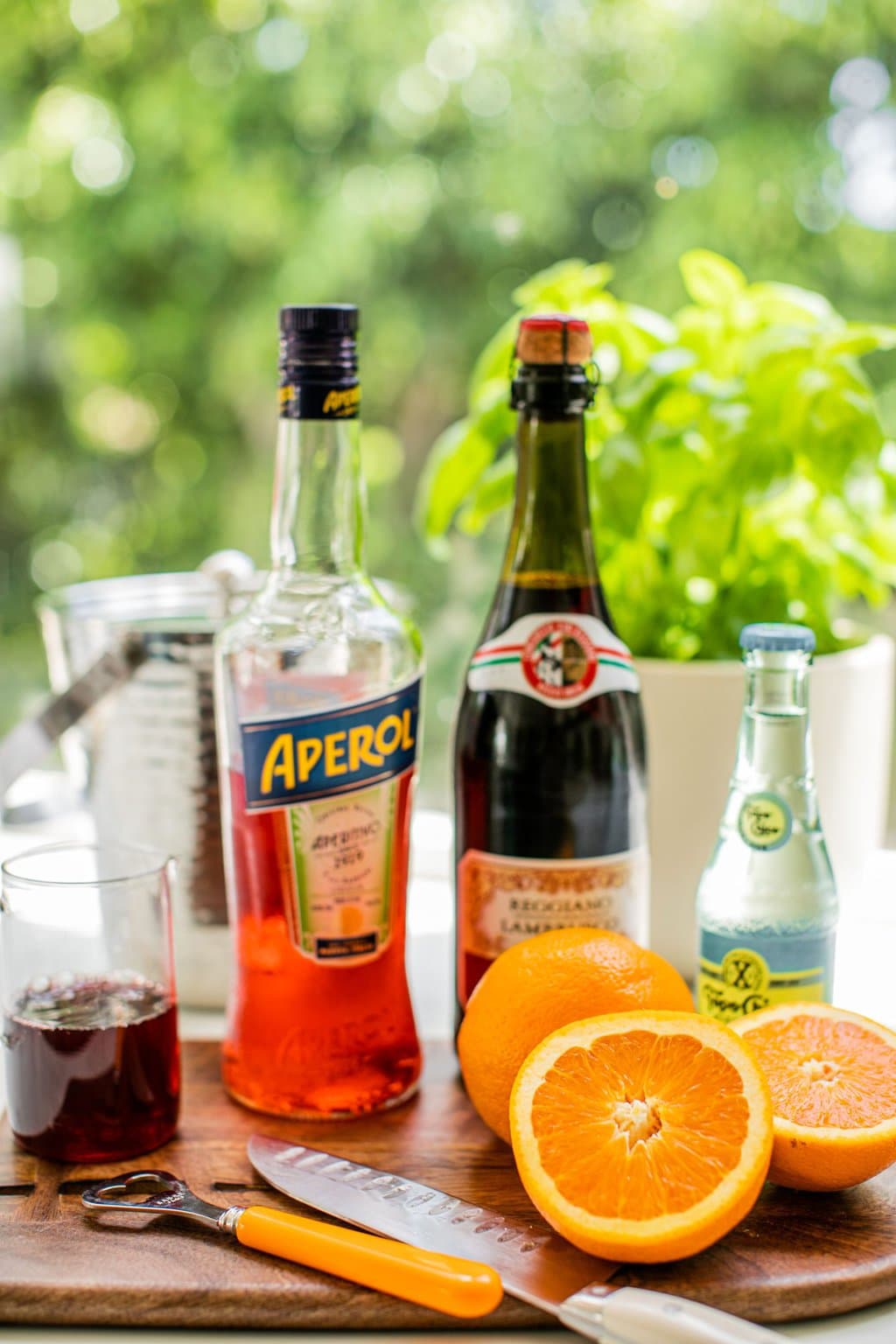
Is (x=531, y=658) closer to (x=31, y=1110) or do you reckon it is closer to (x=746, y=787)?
(x=746, y=787)

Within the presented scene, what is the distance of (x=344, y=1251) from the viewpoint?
0.57 meters

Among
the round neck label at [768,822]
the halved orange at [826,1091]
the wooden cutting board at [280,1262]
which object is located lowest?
the wooden cutting board at [280,1262]

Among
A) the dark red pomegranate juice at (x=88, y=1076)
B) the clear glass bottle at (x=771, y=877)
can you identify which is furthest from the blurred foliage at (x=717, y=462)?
the dark red pomegranate juice at (x=88, y=1076)

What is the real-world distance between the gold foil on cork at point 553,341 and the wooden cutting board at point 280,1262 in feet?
1.32

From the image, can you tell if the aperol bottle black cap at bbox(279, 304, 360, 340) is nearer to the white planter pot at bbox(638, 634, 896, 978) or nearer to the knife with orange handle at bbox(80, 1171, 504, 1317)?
the white planter pot at bbox(638, 634, 896, 978)

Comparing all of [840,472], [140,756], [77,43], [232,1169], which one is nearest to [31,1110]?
[232,1169]

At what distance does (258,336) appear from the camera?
1.93 metres

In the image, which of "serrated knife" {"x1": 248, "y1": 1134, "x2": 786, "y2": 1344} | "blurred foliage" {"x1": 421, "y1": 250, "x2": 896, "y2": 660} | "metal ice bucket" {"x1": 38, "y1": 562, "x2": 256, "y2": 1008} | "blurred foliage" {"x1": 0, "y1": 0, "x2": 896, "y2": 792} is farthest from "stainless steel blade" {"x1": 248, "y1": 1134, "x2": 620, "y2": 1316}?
"blurred foliage" {"x1": 0, "y1": 0, "x2": 896, "y2": 792}

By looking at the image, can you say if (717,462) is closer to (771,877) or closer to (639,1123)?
(771,877)

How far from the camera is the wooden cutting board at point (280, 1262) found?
0.56 metres

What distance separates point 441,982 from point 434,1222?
36cm

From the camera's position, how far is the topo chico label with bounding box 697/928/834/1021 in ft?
2.40

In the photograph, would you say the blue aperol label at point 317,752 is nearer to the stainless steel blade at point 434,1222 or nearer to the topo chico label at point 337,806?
the topo chico label at point 337,806

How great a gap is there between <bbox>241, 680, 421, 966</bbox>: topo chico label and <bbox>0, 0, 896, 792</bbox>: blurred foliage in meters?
0.70
